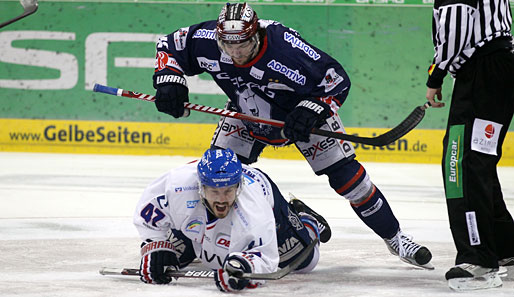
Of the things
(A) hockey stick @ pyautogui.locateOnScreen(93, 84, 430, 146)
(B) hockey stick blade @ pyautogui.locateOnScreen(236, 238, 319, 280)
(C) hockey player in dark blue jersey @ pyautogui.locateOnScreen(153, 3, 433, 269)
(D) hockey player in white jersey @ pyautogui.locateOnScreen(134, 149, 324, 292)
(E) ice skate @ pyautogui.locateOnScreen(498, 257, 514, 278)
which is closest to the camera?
(B) hockey stick blade @ pyautogui.locateOnScreen(236, 238, 319, 280)

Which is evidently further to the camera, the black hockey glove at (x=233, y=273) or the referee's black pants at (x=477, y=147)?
the referee's black pants at (x=477, y=147)

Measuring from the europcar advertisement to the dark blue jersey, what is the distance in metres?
4.32

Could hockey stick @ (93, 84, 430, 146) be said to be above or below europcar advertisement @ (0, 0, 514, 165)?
above

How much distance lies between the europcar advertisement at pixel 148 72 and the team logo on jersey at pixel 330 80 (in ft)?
14.6

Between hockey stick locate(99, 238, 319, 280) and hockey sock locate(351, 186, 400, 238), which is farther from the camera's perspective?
hockey sock locate(351, 186, 400, 238)

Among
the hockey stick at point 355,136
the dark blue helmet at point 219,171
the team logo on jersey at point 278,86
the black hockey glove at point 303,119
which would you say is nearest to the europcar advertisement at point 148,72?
the hockey stick at point 355,136

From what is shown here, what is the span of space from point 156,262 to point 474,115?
127 centimetres

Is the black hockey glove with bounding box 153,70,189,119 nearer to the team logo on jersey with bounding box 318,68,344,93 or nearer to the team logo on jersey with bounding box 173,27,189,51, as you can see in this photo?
the team logo on jersey with bounding box 173,27,189,51

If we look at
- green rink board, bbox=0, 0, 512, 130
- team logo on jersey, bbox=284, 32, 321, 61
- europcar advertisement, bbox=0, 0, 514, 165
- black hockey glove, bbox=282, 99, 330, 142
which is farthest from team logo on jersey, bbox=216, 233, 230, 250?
green rink board, bbox=0, 0, 512, 130

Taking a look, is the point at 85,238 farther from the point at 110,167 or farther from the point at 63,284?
the point at 110,167

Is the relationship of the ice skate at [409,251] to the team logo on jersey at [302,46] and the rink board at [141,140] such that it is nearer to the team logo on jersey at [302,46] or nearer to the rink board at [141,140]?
the team logo on jersey at [302,46]

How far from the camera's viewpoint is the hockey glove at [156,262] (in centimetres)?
298

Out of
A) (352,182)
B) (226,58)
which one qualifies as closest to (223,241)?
(352,182)

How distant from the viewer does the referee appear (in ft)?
9.62
